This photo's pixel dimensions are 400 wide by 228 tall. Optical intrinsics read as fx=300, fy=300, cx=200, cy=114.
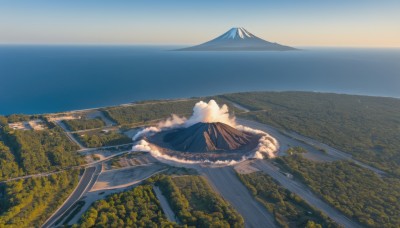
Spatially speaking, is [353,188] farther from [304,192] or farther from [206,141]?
[206,141]

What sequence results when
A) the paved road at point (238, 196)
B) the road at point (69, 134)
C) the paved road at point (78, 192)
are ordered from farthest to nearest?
the road at point (69, 134), the paved road at point (238, 196), the paved road at point (78, 192)

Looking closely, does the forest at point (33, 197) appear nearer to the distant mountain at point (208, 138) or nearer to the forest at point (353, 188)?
the distant mountain at point (208, 138)

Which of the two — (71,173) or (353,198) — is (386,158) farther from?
(71,173)

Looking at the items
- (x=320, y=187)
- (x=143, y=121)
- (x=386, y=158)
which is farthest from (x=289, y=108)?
(x=320, y=187)

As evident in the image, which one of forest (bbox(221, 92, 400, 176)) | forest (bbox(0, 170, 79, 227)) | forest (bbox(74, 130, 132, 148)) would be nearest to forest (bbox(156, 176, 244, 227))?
forest (bbox(0, 170, 79, 227))

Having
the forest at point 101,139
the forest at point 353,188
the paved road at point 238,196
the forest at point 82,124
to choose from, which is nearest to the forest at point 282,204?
the paved road at point 238,196

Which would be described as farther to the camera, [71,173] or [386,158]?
[386,158]

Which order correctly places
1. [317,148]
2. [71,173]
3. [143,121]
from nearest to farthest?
[71,173] < [317,148] < [143,121]
